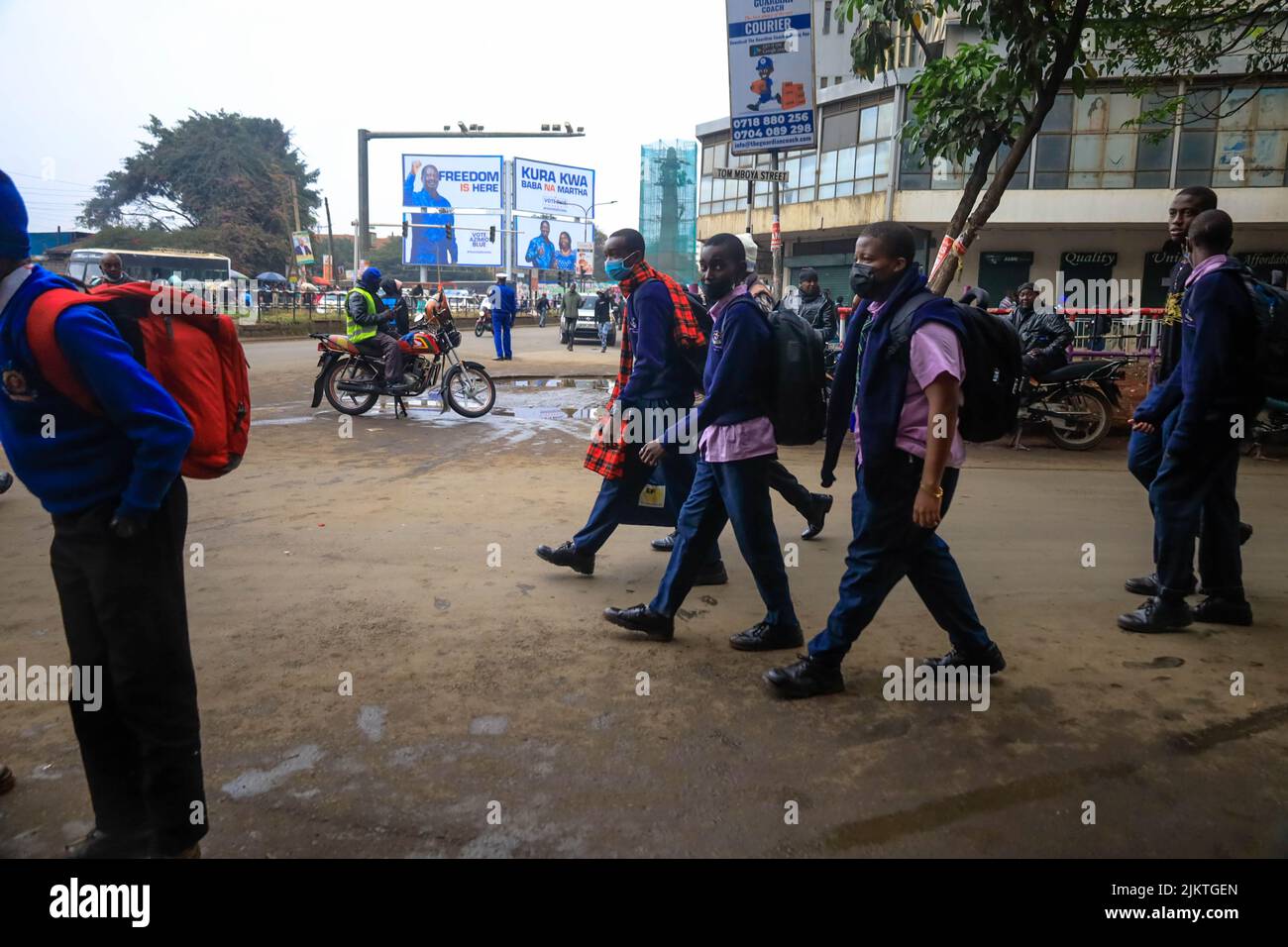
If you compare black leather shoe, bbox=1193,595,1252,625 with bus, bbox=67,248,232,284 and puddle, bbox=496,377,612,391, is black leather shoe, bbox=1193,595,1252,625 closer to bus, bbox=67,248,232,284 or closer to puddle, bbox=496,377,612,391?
puddle, bbox=496,377,612,391

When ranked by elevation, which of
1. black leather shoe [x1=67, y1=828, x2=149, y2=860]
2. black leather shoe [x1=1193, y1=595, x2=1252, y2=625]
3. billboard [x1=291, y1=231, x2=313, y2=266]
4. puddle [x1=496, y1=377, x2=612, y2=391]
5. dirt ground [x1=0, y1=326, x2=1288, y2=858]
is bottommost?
dirt ground [x1=0, y1=326, x2=1288, y2=858]

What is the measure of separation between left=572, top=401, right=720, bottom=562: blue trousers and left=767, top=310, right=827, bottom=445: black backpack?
3.25 feet

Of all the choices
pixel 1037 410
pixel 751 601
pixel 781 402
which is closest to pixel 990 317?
pixel 781 402

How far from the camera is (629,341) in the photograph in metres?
4.68

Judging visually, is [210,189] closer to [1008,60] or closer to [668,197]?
[668,197]

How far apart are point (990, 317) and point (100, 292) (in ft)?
9.07

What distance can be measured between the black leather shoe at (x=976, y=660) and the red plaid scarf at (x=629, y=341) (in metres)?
1.89

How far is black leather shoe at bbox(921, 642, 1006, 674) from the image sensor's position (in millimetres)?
3527

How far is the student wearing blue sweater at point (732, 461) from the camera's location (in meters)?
3.72

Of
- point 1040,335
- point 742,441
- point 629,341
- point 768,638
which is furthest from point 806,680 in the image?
point 1040,335

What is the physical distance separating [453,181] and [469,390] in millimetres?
50195

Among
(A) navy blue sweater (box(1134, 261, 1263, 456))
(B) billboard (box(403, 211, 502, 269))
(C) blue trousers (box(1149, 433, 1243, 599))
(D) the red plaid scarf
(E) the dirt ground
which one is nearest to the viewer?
(E) the dirt ground

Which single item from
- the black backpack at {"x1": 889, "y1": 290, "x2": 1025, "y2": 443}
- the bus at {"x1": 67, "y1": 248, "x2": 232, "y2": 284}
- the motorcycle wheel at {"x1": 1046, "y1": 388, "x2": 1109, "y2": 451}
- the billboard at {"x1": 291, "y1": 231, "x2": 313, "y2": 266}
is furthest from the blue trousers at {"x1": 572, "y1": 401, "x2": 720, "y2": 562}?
the billboard at {"x1": 291, "y1": 231, "x2": 313, "y2": 266}

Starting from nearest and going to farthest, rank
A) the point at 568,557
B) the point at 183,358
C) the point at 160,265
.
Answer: the point at 183,358, the point at 568,557, the point at 160,265
